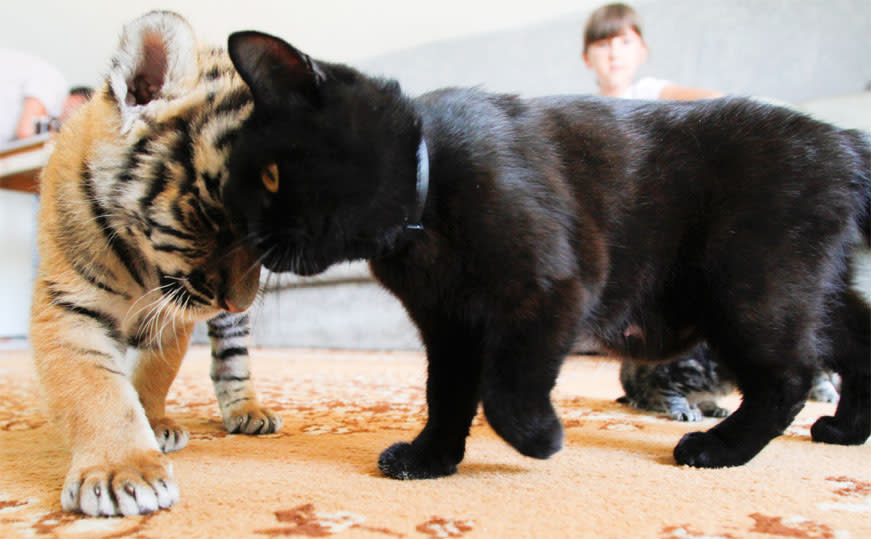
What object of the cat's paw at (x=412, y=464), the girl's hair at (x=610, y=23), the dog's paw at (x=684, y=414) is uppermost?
the girl's hair at (x=610, y=23)

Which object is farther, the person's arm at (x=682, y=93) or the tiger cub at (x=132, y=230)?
the person's arm at (x=682, y=93)

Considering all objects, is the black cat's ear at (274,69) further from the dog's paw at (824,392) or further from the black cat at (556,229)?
the dog's paw at (824,392)

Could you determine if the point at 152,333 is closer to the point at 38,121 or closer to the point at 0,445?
the point at 0,445

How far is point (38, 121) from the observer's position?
3.93m

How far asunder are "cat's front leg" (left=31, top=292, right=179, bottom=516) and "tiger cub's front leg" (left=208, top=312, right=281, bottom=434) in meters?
0.38

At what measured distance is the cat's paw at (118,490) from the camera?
806 mm

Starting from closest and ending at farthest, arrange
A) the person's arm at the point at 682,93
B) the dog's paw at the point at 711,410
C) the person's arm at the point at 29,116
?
1. the dog's paw at the point at 711,410
2. the person's arm at the point at 682,93
3. the person's arm at the point at 29,116

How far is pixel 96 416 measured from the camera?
0.92 meters

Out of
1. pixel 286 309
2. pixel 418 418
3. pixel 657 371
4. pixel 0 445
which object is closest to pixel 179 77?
pixel 0 445

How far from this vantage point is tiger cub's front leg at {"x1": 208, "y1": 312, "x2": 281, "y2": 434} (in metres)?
1.41

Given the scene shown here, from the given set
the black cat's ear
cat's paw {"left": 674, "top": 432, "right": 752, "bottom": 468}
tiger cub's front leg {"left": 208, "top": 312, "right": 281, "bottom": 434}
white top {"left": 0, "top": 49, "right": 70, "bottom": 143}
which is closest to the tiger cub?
the black cat's ear

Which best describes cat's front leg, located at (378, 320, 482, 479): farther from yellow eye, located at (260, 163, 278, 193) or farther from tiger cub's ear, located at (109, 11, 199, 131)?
tiger cub's ear, located at (109, 11, 199, 131)

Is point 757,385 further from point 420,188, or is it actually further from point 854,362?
point 420,188

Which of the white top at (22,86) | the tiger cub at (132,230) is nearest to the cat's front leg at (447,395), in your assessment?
the tiger cub at (132,230)
